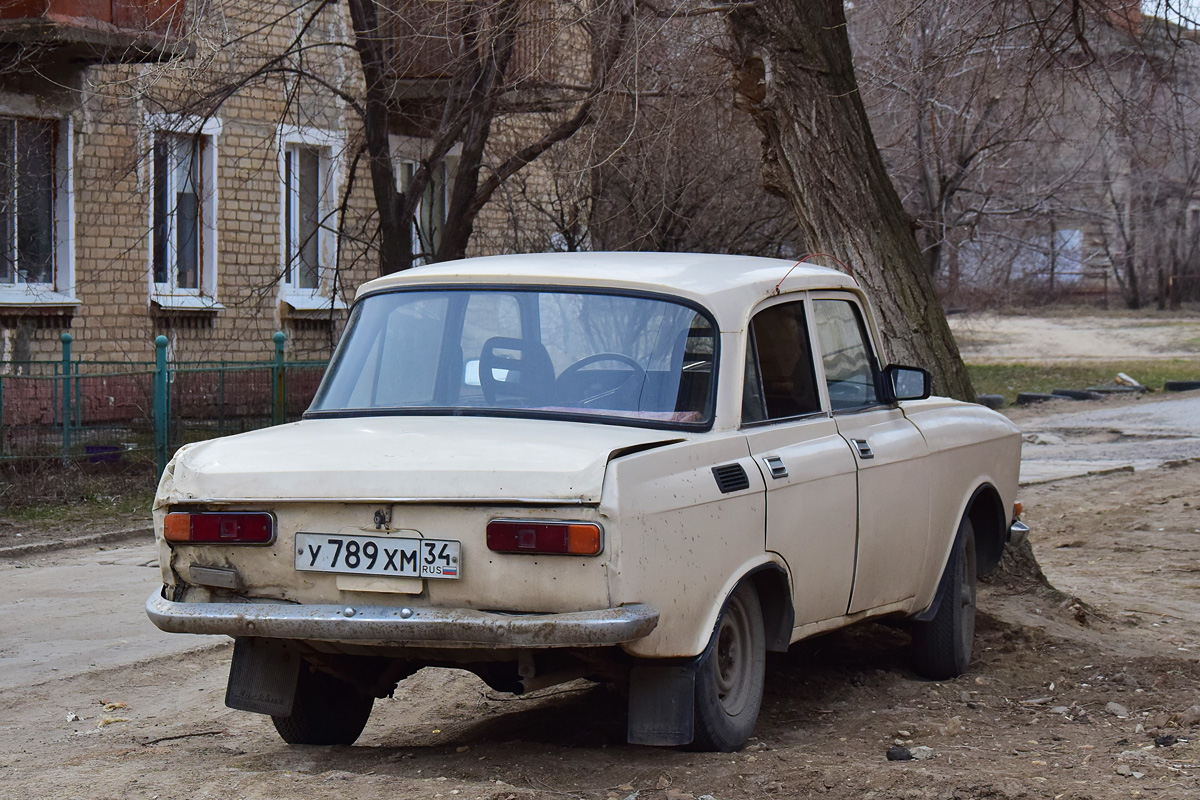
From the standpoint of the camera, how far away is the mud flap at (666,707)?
14.4ft

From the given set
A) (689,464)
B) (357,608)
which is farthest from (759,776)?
(357,608)

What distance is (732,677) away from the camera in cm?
478

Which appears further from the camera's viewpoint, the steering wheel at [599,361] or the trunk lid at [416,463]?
the steering wheel at [599,361]

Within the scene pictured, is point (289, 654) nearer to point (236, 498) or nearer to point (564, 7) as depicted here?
point (236, 498)

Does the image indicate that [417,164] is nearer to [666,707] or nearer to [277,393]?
[277,393]

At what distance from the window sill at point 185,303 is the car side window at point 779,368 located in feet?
42.7

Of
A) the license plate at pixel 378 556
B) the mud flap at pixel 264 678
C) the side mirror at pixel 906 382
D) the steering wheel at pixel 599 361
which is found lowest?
the mud flap at pixel 264 678

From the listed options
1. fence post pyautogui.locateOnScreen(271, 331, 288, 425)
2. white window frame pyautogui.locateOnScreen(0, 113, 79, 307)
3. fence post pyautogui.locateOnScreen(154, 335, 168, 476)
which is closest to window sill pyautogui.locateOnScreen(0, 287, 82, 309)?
white window frame pyautogui.locateOnScreen(0, 113, 79, 307)

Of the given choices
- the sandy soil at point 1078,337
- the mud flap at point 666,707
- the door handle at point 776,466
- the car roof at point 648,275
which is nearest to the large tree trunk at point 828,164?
the car roof at point 648,275

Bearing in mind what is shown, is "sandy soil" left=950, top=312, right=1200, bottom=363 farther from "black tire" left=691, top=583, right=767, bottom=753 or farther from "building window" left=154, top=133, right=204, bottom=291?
"black tire" left=691, top=583, right=767, bottom=753

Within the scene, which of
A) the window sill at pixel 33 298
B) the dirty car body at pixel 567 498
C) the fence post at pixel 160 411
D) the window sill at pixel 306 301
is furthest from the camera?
the window sill at pixel 306 301

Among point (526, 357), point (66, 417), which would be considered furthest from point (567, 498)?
point (66, 417)

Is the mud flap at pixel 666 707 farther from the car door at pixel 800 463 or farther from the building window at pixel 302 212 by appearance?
the building window at pixel 302 212

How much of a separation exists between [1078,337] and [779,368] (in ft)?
129
